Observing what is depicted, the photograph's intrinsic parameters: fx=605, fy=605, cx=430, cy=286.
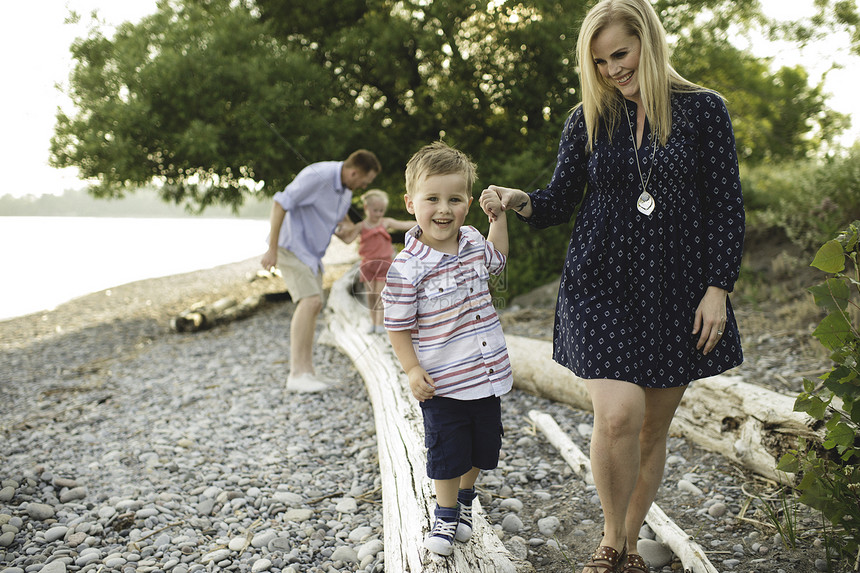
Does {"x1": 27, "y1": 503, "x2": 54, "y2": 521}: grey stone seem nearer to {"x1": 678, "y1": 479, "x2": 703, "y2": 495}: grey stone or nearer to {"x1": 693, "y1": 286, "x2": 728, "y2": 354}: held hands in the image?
{"x1": 693, "y1": 286, "x2": 728, "y2": 354}: held hands

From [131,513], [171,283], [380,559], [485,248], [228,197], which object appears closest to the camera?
[485,248]

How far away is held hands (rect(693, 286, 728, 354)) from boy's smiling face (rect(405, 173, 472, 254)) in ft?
2.89

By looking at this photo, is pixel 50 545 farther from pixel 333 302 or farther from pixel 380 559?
pixel 333 302

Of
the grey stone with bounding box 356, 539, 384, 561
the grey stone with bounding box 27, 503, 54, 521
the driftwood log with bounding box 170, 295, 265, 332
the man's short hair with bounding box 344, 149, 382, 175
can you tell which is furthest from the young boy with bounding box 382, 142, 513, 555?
the driftwood log with bounding box 170, 295, 265, 332

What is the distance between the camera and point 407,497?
2701 millimetres

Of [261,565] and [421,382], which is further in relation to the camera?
[261,565]

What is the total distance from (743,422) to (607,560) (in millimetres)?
1638

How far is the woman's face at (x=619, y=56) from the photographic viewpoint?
2080 mm

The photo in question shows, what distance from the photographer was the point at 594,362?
82.4 inches

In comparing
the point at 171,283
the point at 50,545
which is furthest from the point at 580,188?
the point at 171,283

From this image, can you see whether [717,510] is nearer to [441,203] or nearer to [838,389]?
[838,389]

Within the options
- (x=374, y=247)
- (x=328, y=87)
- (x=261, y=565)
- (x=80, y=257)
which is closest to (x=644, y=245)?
(x=261, y=565)

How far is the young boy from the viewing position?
214cm

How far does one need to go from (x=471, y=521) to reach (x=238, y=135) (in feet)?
23.8
